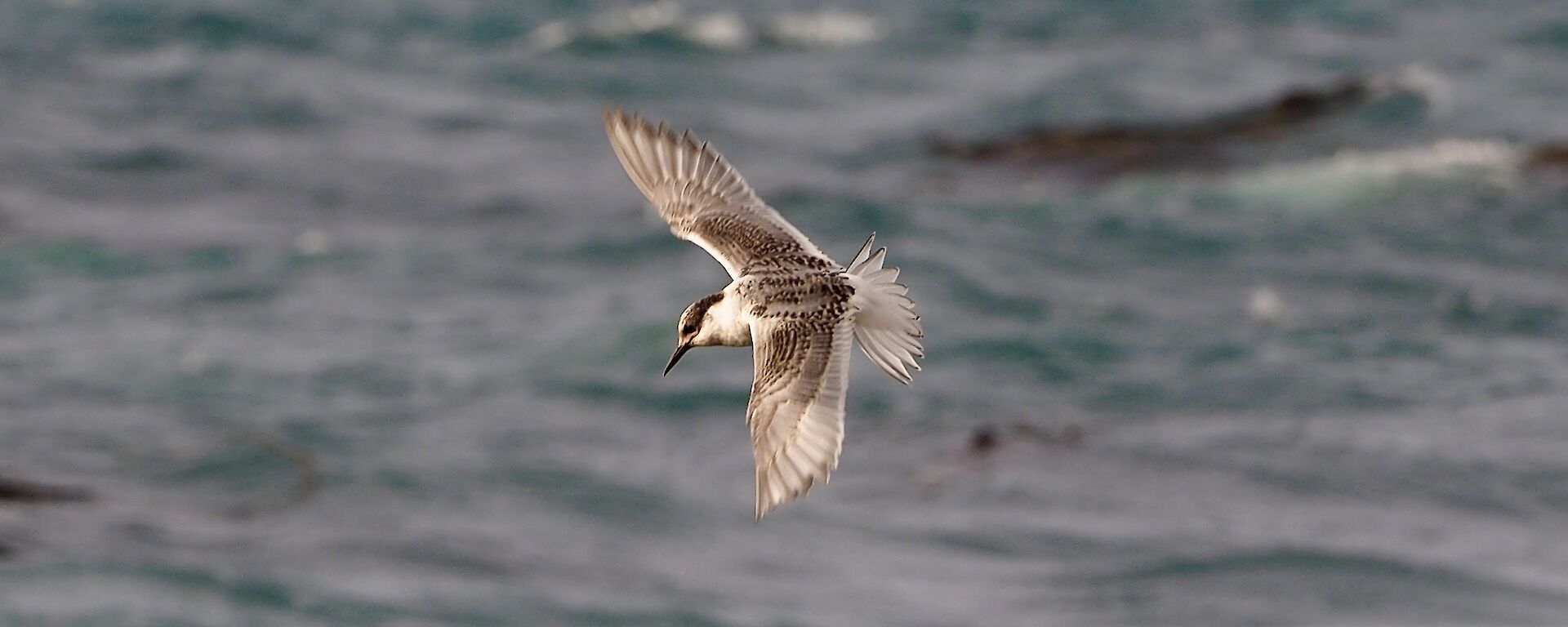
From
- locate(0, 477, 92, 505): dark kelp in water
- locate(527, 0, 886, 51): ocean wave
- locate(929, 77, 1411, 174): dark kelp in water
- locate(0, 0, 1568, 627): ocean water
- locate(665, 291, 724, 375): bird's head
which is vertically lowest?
locate(665, 291, 724, 375): bird's head

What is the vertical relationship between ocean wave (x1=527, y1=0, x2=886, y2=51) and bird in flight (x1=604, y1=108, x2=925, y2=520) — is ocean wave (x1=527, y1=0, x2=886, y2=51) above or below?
above

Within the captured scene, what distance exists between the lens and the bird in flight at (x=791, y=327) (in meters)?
6.42

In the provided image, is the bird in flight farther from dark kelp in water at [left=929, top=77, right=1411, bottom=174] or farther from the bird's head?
dark kelp in water at [left=929, top=77, right=1411, bottom=174]

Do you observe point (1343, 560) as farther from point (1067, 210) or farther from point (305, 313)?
point (305, 313)

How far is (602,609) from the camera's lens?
550 inches

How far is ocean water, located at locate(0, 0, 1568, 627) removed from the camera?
14.3 meters

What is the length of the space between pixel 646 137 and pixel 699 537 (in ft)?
24.0

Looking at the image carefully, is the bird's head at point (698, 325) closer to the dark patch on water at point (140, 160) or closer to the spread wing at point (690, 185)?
the spread wing at point (690, 185)

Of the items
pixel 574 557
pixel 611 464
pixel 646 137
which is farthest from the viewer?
pixel 611 464

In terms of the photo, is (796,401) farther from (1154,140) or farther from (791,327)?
(1154,140)

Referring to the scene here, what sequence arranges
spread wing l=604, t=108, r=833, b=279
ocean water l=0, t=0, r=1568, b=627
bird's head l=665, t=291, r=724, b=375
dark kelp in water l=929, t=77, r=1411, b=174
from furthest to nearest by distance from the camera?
1. dark kelp in water l=929, t=77, r=1411, b=174
2. ocean water l=0, t=0, r=1568, b=627
3. spread wing l=604, t=108, r=833, b=279
4. bird's head l=665, t=291, r=724, b=375

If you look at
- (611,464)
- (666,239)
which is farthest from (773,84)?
(611,464)

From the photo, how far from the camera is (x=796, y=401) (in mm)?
6500

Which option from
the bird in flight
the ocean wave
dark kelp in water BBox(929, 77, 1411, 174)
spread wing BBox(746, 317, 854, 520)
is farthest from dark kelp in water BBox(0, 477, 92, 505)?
the ocean wave
